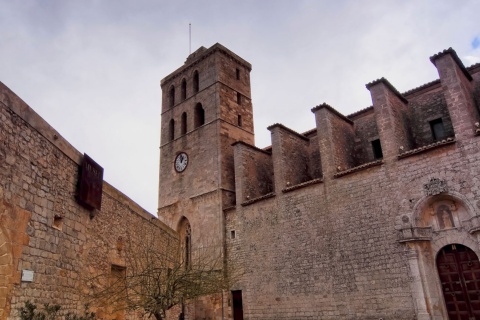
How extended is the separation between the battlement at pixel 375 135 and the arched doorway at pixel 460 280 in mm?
3057

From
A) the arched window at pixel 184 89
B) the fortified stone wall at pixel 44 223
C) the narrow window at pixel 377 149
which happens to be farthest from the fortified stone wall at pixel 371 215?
the arched window at pixel 184 89

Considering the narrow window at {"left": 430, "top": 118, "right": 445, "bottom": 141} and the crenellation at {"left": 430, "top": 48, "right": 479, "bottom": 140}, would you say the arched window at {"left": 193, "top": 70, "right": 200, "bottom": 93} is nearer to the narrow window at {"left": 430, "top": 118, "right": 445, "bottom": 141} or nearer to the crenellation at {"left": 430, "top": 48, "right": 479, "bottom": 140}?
the narrow window at {"left": 430, "top": 118, "right": 445, "bottom": 141}

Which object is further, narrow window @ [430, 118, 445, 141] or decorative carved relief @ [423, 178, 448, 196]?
narrow window @ [430, 118, 445, 141]

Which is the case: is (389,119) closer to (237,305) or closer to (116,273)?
(237,305)

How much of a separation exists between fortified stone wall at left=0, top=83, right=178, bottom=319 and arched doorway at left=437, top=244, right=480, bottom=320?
30.0 feet

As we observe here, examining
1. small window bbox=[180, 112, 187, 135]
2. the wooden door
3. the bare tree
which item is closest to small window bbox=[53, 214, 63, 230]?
the bare tree

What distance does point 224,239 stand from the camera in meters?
17.3

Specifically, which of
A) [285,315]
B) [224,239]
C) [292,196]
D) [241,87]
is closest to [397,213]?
[292,196]

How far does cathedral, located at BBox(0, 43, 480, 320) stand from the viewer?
276 inches

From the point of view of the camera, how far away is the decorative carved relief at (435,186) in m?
11.6

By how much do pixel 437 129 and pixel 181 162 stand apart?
1255cm

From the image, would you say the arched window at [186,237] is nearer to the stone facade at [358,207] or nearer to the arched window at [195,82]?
the stone facade at [358,207]

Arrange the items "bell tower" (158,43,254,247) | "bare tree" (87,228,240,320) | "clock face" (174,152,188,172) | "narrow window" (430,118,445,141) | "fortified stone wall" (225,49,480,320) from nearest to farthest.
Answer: "bare tree" (87,228,240,320) < "fortified stone wall" (225,49,480,320) < "narrow window" (430,118,445,141) < "bell tower" (158,43,254,247) < "clock face" (174,152,188,172)

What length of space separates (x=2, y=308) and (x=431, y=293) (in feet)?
34.8
